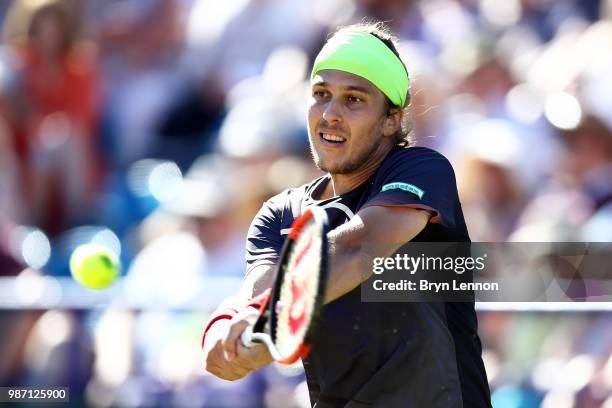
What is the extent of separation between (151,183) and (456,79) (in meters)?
1.97

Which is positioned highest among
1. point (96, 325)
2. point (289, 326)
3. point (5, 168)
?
point (5, 168)

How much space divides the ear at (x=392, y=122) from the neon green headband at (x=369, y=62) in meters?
0.03

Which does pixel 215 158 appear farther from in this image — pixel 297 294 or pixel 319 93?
pixel 297 294

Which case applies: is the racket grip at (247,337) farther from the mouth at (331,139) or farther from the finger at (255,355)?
the mouth at (331,139)

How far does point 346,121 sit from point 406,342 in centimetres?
76

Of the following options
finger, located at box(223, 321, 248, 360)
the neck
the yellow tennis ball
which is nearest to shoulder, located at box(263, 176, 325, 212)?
the neck

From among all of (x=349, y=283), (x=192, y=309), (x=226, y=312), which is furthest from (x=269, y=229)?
(x=192, y=309)

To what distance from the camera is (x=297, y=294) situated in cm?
284

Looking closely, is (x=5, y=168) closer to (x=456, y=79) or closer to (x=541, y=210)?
(x=456, y=79)

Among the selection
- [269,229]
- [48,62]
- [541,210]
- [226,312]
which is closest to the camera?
[226,312]

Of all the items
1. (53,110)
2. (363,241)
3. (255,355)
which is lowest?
(255,355)

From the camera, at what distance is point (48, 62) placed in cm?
661

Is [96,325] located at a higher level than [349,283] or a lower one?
higher

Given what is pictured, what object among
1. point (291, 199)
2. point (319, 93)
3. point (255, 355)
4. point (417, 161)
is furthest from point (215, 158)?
point (255, 355)
